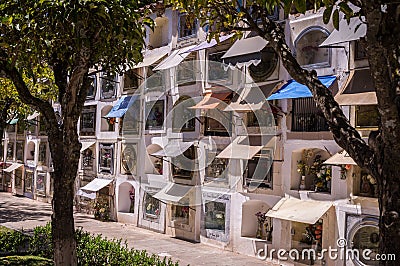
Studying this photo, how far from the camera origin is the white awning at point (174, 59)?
18.7 meters

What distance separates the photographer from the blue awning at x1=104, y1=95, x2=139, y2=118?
22.7 meters

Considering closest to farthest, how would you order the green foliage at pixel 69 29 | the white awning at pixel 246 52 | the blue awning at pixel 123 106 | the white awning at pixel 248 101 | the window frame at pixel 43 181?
the green foliage at pixel 69 29
the white awning at pixel 246 52
the white awning at pixel 248 101
the blue awning at pixel 123 106
the window frame at pixel 43 181

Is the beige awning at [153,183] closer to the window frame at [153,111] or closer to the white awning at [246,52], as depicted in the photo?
the window frame at [153,111]

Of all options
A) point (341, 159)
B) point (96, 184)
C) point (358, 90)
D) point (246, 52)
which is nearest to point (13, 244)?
point (246, 52)

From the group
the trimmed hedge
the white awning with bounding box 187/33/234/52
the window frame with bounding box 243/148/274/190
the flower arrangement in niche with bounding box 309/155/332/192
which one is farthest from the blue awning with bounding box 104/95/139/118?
the flower arrangement in niche with bounding box 309/155/332/192

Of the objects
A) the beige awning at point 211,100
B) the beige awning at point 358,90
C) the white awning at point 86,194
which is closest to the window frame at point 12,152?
the white awning at point 86,194

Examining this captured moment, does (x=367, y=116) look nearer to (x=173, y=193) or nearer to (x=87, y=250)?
(x=87, y=250)

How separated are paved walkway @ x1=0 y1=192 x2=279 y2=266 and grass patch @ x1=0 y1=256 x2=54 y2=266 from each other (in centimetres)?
438

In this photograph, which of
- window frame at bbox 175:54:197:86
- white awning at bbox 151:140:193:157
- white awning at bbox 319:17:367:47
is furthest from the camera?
window frame at bbox 175:54:197:86

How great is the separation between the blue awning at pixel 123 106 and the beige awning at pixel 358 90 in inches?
462

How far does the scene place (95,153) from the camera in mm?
25828

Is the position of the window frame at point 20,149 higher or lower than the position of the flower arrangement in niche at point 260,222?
higher

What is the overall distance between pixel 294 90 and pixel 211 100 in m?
4.07

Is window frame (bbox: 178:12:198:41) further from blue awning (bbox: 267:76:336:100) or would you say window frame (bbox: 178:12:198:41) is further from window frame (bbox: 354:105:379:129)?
window frame (bbox: 354:105:379:129)
